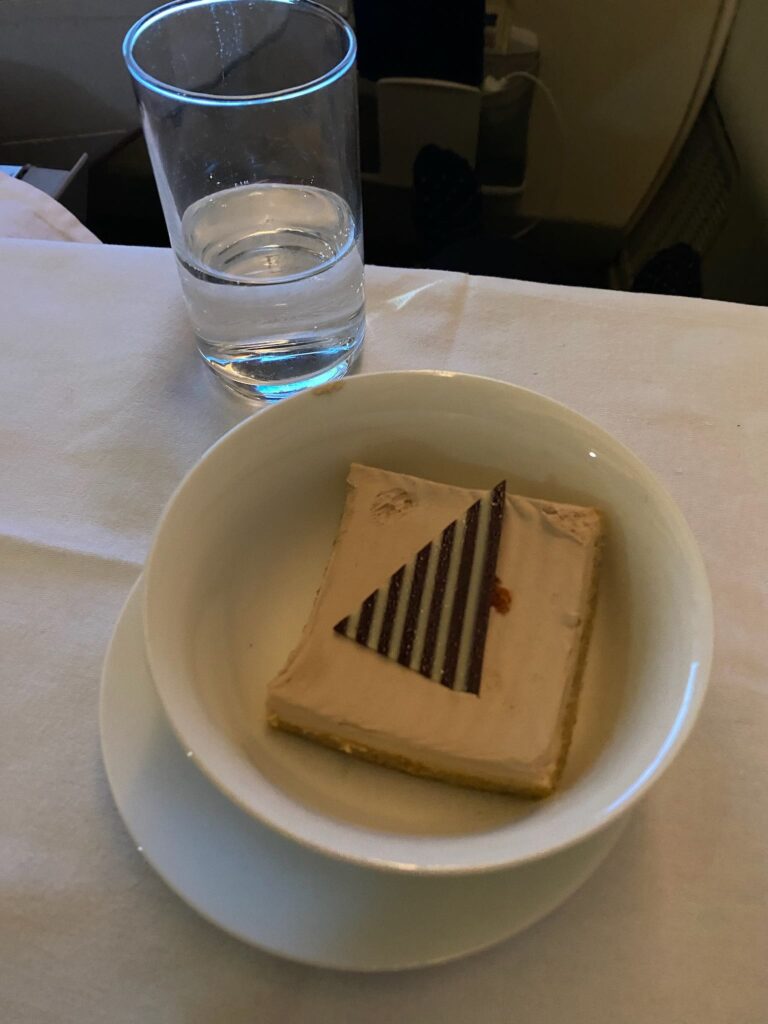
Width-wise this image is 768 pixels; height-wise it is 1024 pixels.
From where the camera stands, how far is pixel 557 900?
0.32 meters

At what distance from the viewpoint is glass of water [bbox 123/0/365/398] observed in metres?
0.51

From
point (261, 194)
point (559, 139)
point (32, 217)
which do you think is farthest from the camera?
point (559, 139)

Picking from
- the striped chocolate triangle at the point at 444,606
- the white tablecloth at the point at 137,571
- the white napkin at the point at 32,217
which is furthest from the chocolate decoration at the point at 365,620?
the white napkin at the point at 32,217

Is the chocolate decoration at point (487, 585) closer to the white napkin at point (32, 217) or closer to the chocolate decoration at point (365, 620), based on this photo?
the chocolate decoration at point (365, 620)

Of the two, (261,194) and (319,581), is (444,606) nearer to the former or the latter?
(319,581)

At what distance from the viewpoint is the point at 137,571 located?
460 millimetres

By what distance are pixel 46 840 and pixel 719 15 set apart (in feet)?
4.25

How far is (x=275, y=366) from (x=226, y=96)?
160 millimetres

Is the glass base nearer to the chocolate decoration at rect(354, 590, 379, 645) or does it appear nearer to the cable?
the chocolate decoration at rect(354, 590, 379, 645)

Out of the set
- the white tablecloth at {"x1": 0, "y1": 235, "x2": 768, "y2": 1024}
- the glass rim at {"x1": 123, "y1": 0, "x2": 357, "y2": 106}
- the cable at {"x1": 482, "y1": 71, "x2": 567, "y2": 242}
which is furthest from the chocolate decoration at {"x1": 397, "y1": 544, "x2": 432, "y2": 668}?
the cable at {"x1": 482, "y1": 71, "x2": 567, "y2": 242}

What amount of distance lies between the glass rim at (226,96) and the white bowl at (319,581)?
0.52ft

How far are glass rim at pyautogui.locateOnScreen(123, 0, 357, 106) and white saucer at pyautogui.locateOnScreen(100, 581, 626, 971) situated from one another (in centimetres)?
33

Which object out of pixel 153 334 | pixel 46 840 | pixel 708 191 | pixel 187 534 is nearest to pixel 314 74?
pixel 153 334

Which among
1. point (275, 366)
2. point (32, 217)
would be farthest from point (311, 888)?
point (32, 217)
